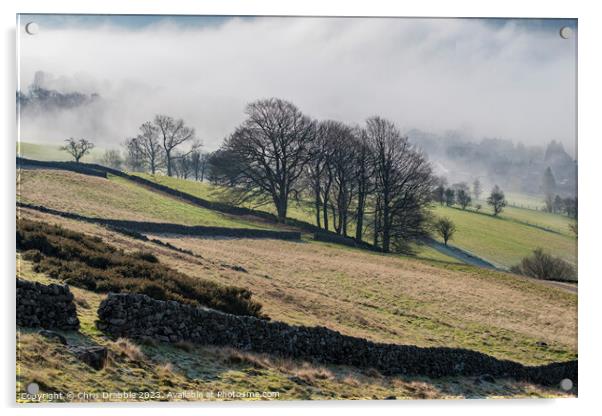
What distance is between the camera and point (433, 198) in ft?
41.0

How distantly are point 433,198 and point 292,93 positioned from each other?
3.01 m

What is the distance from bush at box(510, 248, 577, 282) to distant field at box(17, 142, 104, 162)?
7.06 meters

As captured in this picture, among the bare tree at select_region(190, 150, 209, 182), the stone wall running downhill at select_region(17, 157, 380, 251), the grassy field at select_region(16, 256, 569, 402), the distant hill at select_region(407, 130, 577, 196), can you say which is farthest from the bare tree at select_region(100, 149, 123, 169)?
the distant hill at select_region(407, 130, 577, 196)

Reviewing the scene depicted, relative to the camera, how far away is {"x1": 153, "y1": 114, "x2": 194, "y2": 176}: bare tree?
449 inches

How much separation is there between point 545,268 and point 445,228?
176cm

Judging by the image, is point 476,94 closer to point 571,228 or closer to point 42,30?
point 571,228

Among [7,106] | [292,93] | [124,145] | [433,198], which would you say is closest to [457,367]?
[433,198]

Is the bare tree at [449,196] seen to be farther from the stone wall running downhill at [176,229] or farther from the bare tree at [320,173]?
the stone wall running downhill at [176,229]

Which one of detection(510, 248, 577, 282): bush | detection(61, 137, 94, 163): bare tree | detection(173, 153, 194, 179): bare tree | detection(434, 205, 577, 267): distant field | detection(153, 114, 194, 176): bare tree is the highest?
detection(153, 114, 194, 176): bare tree

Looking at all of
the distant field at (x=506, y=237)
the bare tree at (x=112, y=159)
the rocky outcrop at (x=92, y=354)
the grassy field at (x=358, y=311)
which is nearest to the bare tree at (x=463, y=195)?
the distant field at (x=506, y=237)

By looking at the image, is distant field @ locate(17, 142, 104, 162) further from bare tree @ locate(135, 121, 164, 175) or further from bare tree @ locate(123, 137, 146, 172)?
bare tree @ locate(135, 121, 164, 175)

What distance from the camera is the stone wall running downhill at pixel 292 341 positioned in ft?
31.7

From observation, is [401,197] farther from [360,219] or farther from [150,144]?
[150,144]

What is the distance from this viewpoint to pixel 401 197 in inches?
496
